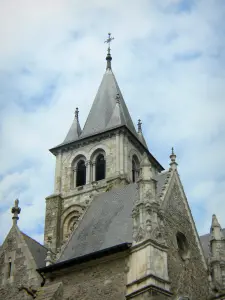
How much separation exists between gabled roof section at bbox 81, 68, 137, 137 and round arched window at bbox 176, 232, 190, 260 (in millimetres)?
16007

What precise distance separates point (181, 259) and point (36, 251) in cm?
571

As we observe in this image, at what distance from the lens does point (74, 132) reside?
40.0 metres

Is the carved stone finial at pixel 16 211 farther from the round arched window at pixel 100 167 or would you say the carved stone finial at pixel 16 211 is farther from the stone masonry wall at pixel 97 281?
the round arched window at pixel 100 167

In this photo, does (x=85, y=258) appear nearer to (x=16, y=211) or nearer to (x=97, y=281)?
(x=97, y=281)

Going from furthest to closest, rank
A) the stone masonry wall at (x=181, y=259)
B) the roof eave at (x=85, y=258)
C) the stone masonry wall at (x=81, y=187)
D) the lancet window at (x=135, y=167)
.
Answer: the lancet window at (x=135, y=167), the stone masonry wall at (x=81, y=187), the stone masonry wall at (x=181, y=259), the roof eave at (x=85, y=258)

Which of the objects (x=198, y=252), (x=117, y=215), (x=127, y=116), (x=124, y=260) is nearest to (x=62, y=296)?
(x=124, y=260)

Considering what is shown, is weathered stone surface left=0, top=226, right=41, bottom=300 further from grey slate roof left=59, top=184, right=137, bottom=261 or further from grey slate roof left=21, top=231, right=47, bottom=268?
grey slate roof left=59, top=184, right=137, bottom=261

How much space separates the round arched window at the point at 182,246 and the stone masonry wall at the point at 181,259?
13 centimetres

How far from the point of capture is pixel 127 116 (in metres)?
40.4

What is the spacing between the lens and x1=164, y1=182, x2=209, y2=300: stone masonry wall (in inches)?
794

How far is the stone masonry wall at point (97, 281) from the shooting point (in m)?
19.1

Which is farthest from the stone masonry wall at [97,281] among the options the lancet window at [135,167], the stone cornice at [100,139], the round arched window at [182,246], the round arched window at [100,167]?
the stone cornice at [100,139]

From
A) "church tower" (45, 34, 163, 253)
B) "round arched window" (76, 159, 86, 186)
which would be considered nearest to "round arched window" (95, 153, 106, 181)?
"church tower" (45, 34, 163, 253)

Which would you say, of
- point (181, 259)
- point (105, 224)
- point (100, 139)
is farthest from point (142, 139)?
point (181, 259)
